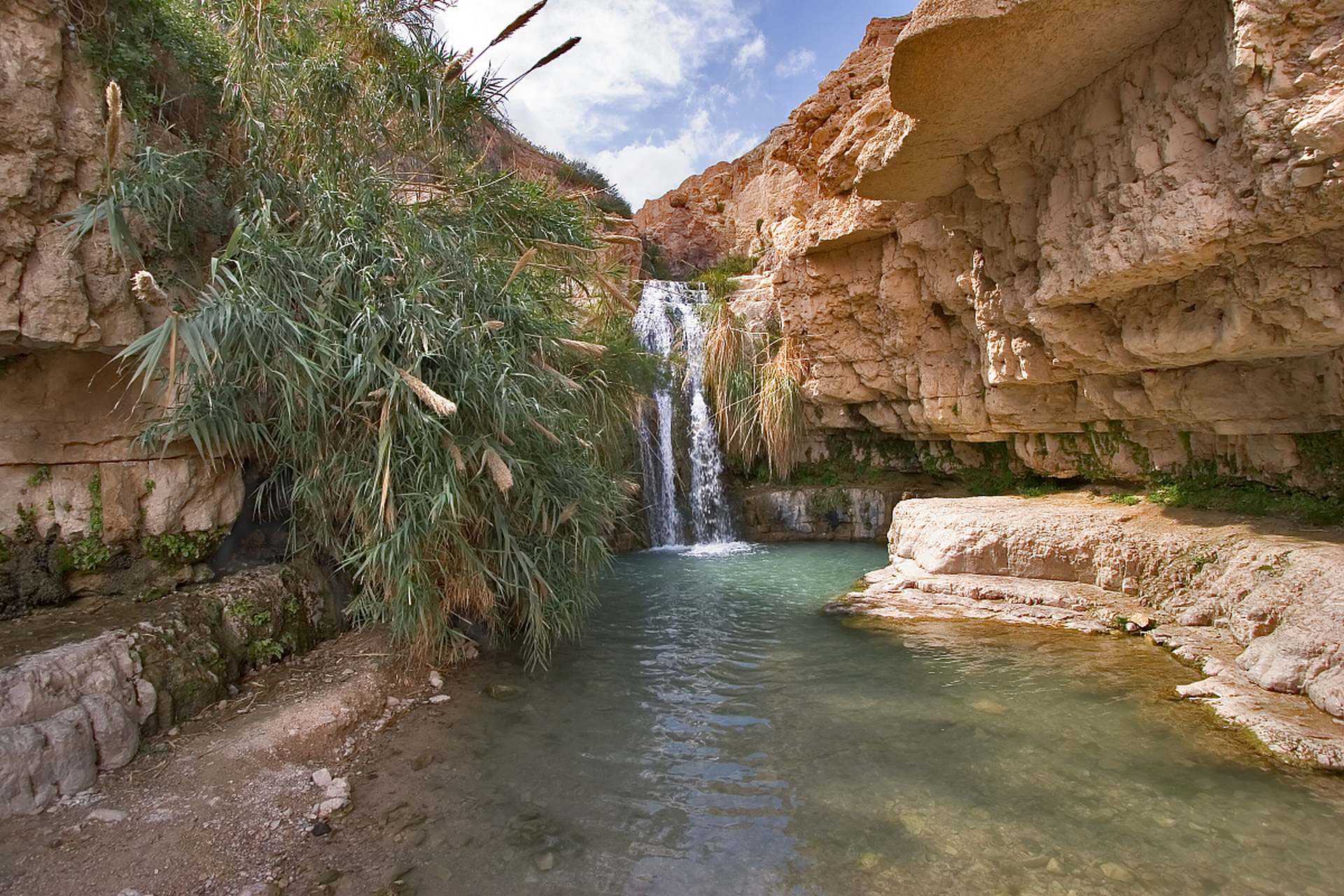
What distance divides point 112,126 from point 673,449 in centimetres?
869

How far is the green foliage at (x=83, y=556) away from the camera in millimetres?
4281

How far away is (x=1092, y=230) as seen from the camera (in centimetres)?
522

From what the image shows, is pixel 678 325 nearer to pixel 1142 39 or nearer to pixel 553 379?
pixel 553 379

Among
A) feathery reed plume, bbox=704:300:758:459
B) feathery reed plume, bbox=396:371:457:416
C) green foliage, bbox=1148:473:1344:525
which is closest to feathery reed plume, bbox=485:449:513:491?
feathery reed plume, bbox=396:371:457:416

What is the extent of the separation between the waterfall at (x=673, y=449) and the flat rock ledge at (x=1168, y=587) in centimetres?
389

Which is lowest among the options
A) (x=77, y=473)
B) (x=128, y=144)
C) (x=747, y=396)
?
(x=77, y=473)

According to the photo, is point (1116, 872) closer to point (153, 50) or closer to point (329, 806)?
point (329, 806)

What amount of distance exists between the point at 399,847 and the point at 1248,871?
3.49 m

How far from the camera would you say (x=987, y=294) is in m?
7.35

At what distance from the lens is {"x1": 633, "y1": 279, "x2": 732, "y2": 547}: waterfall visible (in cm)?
1139

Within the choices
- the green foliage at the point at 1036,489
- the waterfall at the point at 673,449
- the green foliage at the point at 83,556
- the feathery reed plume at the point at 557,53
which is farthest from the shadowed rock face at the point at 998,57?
the waterfall at the point at 673,449

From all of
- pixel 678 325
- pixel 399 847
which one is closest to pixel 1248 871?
pixel 399 847

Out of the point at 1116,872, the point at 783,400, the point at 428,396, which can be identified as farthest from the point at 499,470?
the point at 783,400

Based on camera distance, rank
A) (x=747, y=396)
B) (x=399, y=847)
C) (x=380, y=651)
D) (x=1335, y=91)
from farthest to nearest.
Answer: (x=747, y=396)
(x=380, y=651)
(x=1335, y=91)
(x=399, y=847)
